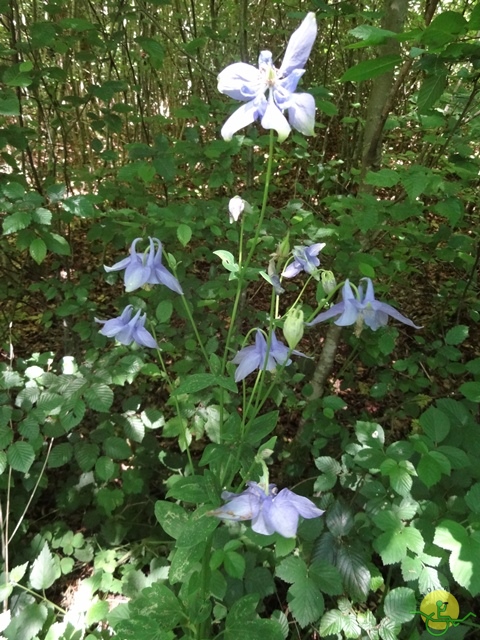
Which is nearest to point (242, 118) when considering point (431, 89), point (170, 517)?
point (431, 89)

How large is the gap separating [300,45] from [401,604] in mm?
1393

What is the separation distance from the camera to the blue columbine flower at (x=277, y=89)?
754mm

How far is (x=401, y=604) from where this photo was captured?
1193mm

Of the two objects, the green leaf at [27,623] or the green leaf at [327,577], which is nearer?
the green leaf at [327,577]

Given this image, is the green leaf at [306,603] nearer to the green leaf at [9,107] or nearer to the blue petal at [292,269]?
the blue petal at [292,269]

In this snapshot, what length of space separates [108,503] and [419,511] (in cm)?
115

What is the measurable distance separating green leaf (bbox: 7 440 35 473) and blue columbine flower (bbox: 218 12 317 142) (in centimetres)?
117

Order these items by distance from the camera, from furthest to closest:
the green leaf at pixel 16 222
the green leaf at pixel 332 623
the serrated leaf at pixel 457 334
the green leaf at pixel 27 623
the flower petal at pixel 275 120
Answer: the serrated leaf at pixel 457 334 → the green leaf at pixel 16 222 → the green leaf at pixel 27 623 → the green leaf at pixel 332 623 → the flower petal at pixel 275 120

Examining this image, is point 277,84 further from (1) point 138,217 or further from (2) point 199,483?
(1) point 138,217

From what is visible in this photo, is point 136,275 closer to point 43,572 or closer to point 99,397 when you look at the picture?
point 99,397

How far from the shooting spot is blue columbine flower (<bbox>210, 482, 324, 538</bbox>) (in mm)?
798

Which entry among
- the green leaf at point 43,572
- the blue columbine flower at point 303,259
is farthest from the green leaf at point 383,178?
the green leaf at point 43,572

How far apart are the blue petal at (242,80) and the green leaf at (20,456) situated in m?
1.22

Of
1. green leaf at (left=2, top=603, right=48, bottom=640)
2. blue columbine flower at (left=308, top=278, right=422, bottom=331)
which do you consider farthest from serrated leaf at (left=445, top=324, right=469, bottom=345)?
green leaf at (left=2, top=603, right=48, bottom=640)
